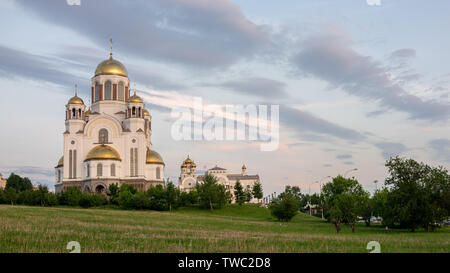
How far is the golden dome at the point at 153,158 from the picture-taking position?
9906cm

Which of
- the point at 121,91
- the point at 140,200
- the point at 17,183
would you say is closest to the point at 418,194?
the point at 140,200

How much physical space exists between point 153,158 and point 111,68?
21.4 meters

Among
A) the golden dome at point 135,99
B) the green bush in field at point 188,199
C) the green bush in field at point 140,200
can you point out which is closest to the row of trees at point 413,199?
the green bush in field at point 140,200

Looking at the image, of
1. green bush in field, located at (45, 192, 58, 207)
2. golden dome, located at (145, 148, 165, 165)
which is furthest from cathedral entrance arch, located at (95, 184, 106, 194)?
green bush in field, located at (45, 192, 58, 207)

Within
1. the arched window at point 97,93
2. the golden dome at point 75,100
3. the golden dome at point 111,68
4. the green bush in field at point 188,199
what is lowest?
the green bush in field at point 188,199

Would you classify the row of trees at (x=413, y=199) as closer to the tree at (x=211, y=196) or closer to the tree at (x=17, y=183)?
the tree at (x=211, y=196)

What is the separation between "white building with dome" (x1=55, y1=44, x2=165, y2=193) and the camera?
91.8m

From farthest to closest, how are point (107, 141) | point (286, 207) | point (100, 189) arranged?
point (107, 141), point (100, 189), point (286, 207)

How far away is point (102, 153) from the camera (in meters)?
91.9
